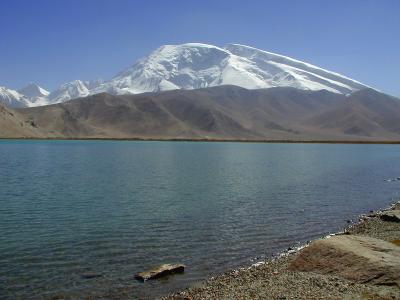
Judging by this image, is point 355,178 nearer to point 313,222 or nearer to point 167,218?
point 313,222

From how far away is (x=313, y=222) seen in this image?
35344 mm

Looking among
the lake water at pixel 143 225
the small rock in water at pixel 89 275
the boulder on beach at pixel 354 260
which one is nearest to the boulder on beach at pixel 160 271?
the lake water at pixel 143 225

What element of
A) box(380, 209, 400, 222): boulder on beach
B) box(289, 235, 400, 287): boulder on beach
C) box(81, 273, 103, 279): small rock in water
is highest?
box(289, 235, 400, 287): boulder on beach

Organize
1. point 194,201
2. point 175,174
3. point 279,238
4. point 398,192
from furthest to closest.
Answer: point 175,174
point 398,192
point 194,201
point 279,238

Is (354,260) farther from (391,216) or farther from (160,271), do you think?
(391,216)

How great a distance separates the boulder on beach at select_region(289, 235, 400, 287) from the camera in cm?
1775

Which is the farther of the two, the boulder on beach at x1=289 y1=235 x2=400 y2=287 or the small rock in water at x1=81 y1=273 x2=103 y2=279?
the small rock in water at x1=81 y1=273 x2=103 y2=279

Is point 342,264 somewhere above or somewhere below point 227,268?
above

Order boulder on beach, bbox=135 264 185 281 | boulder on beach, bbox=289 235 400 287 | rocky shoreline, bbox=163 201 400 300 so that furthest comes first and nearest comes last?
boulder on beach, bbox=135 264 185 281 < boulder on beach, bbox=289 235 400 287 < rocky shoreline, bbox=163 201 400 300

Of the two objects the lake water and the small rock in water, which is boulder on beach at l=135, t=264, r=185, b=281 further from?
the small rock in water

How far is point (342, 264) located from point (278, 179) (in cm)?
4751

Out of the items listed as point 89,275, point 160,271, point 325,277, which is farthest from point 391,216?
point 89,275

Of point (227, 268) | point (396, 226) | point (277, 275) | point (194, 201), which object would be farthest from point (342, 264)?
point (194, 201)

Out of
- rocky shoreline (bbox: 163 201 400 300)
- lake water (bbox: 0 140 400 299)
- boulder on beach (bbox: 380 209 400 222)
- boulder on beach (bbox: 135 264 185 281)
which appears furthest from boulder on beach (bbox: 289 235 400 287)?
boulder on beach (bbox: 380 209 400 222)
